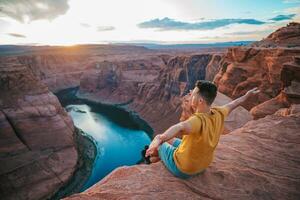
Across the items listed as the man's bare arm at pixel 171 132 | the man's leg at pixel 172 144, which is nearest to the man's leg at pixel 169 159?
the man's leg at pixel 172 144

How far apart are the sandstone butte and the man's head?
1413 millimetres

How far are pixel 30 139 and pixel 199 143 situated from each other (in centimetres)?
3092

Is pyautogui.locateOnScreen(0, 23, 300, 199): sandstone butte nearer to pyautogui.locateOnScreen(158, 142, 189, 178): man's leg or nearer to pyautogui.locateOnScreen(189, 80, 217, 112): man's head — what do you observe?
pyautogui.locateOnScreen(158, 142, 189, 178): man's leg

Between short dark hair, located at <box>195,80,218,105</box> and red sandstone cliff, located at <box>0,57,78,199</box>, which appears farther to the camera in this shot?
red sandstone cliff, located at <box>0,57,78,199</box>

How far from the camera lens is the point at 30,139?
1205 inches

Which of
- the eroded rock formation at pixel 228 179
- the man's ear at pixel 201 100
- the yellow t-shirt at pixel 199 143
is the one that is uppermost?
the man's ear at pixel 201 100

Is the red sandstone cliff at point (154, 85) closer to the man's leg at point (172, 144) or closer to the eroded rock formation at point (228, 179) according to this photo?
the eroded rock formation at point (228, 179)

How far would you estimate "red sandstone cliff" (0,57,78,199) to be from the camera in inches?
996

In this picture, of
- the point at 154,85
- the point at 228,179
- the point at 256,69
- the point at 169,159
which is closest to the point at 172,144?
the point at 169,159

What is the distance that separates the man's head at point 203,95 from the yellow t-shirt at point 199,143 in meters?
0.14

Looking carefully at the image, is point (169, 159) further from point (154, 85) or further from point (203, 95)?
point (154, 85)

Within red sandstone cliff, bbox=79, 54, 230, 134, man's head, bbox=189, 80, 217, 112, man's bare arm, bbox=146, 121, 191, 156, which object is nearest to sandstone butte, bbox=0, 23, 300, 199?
red sandstone cliff, bbox=79, 54, 230, 134

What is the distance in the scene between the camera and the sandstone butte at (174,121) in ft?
14.4

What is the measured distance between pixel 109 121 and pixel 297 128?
188 feet
